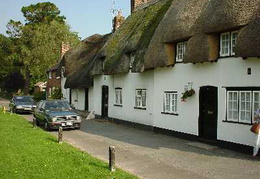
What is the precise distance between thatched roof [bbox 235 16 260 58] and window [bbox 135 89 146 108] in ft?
31.7

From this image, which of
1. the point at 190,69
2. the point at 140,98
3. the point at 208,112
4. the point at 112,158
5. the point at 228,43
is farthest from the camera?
the point at 140,98

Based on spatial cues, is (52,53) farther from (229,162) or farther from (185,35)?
(229,162)

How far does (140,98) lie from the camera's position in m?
22.7

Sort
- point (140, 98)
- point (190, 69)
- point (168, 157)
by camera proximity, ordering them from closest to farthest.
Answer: point (168, 157) < point (190, 69) < point (140, 98)

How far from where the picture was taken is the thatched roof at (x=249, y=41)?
12.5 meters

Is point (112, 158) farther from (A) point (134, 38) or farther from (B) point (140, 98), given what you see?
(A) point (134, 38)

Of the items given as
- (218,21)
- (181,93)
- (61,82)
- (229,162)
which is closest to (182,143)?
(181,93)

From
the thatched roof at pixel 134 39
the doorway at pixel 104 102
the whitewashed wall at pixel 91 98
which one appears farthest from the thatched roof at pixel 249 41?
the whitewashed wall at pixel 91 98

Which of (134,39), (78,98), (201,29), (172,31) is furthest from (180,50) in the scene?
(78,98)

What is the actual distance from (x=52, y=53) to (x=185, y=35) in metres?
48.4

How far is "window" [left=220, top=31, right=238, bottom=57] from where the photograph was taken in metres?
14.5

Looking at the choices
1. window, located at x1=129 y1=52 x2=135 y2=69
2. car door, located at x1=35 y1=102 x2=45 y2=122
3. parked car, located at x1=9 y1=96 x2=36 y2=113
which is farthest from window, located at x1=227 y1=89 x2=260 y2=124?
parked car, located at x1=9 y1=96 x2=36 y2=113

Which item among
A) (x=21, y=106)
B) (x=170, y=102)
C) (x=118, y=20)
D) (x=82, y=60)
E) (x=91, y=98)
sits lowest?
(x=21, y=106)

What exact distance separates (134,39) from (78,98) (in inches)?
631
